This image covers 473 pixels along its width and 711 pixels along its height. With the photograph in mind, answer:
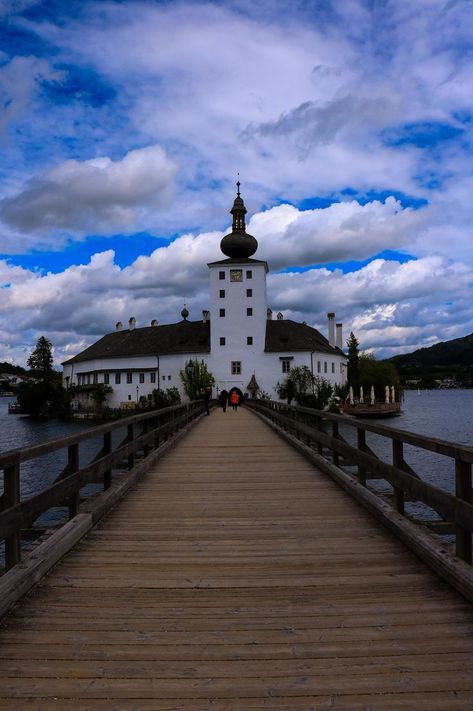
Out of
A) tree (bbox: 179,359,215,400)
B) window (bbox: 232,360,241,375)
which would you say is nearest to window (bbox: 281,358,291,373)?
window (bbox: 232,360,241,375)

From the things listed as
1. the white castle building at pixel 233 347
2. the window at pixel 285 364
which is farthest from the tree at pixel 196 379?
the window at pixel 285 364

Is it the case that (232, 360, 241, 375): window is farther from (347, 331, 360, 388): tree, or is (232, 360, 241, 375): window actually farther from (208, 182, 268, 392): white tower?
(347, 331, 360, 388): tree

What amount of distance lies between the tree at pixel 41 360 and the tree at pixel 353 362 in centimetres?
5028

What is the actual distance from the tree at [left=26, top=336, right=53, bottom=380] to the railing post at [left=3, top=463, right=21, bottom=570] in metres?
103

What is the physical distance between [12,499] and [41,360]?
106554 mm

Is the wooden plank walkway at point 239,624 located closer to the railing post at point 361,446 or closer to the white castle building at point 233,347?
the railing post at point 361,446

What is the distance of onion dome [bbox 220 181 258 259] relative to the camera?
72938 millimetres

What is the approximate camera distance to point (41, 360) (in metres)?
106

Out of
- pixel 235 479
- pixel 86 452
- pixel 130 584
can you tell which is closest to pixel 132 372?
pixel 86 452

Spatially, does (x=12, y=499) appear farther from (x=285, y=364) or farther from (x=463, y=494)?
(x=285, y=364)

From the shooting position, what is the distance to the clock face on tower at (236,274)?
71.3 meters

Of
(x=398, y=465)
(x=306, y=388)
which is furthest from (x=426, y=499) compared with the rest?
(x=306, y=388)

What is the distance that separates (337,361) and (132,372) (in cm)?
2609

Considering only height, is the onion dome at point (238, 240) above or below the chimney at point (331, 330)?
above
